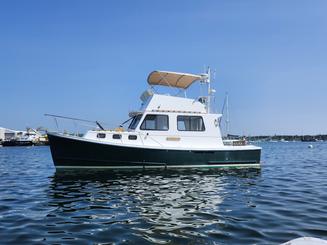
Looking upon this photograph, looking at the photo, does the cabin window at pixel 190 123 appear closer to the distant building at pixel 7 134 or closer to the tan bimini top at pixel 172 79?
the tan bimini top at pixel 172 79

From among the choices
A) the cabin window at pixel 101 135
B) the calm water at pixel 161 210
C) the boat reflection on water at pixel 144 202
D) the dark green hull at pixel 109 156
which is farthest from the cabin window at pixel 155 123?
the calm water at pixel 161 210

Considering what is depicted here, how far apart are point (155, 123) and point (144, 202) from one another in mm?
9616

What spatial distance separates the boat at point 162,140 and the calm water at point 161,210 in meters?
2.63

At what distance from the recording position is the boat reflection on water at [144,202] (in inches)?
292

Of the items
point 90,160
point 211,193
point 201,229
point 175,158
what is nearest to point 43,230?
point 201,229

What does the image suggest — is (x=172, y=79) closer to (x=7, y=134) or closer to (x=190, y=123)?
(x=190, y=123)

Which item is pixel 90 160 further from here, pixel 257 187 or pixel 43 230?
pixel 43 230

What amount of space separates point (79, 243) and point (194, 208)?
12.5 feet

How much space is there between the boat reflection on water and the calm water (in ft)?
0.06

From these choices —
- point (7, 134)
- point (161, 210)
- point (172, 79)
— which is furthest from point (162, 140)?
point (7, 134)

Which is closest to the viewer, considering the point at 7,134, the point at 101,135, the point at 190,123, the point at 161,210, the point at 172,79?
the point at 161,210

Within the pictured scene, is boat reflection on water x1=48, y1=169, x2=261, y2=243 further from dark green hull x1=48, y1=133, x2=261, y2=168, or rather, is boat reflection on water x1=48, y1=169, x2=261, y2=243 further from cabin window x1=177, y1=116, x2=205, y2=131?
cabin window x1=177, y1=116, x2=205, y2=131

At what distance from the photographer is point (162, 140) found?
19.7 meters

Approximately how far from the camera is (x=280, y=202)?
1067 centimetres
